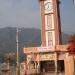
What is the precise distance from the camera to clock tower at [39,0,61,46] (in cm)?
5028

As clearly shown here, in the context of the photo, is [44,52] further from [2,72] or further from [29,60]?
[2,72]

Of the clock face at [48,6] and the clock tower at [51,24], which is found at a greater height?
the clock face at [48,6]

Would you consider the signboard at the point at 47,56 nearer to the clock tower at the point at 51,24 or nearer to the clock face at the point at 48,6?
the clock tower at the point at 51,24

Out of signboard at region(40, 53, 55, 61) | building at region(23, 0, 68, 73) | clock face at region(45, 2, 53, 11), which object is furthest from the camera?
clock face at region(45, 2, 53, 11)

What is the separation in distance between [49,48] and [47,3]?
8.84 metres

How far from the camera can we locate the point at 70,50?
26.3 feet

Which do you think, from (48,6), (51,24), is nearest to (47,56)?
(51,24)

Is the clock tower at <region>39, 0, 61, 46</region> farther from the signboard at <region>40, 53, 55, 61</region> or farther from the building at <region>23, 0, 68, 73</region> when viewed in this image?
the signboard at <region>40, 53, 55, 61</region>

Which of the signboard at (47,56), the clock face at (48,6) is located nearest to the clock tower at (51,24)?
the clock face at (48,6)

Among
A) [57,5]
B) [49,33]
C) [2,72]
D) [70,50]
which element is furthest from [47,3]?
[70,50]

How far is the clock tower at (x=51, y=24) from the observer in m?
50.3

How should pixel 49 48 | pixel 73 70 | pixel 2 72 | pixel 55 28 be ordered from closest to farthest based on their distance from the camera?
pixel 73 70 → pixel 2 72 → pixel 49 48 → pixel 55 28

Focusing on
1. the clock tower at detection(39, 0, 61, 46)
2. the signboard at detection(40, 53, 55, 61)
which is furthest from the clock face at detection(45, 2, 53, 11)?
the signboard at detection(40, 53, 55, 61)

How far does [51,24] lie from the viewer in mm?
50656
